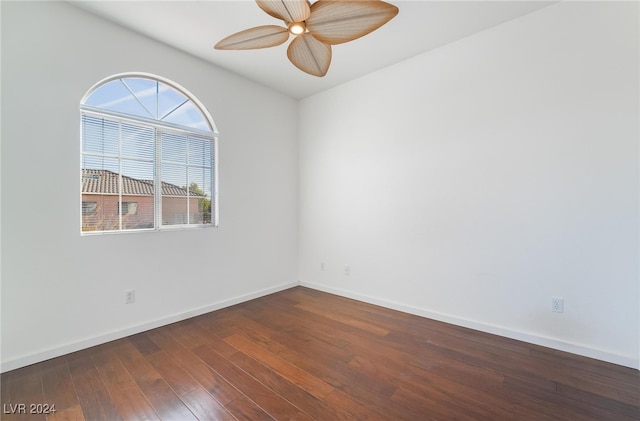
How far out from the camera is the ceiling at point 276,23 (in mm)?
2223

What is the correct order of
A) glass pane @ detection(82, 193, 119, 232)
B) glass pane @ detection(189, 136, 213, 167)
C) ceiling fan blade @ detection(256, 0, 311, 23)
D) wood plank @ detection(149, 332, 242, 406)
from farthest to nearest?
1. glass pane @ detection(189, 136, 213, 167)
2. glass pane @ detection(82, 193, 119, 232)
3. wood plank @ detection(149, 332, 242, 406)
4. ceiling fan blade @ detection(256, 0, 311, 23)

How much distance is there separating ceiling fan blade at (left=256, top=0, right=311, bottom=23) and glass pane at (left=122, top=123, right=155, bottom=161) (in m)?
1.88

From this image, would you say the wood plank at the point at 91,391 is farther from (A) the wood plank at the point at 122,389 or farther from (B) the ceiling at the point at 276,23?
(B) the ceiling at the point at 276,23

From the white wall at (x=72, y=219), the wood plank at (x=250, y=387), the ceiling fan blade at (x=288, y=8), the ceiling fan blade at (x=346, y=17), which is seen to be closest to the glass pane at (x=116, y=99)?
the white wall at (x=72, y=219)

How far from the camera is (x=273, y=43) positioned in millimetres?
1961

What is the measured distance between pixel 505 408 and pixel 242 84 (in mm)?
3981

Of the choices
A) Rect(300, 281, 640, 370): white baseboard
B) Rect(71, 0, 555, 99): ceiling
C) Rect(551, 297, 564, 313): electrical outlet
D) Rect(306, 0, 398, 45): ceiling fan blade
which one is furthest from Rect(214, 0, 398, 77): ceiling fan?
Rect(300, 281, 640, 370): white baseboard

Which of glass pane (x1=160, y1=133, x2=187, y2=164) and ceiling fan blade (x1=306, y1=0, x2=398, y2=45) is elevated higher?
ceiling fan blade (x1=306, y1=0, x2=398, y2=45)

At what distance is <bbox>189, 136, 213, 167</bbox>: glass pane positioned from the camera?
3072 mm

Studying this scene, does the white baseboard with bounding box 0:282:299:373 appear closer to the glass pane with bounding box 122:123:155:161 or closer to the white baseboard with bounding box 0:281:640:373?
the white baseboard with bounding box 0:281:640:373

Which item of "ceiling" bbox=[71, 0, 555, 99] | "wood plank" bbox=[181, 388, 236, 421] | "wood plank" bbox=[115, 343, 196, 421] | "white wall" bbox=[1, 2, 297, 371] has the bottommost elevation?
"wood plank" bbox=[181, 388, 236, 421]

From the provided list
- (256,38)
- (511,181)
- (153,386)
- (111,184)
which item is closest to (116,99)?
(111,184)

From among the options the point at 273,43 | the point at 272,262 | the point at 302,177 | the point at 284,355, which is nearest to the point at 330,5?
the point at 273,43

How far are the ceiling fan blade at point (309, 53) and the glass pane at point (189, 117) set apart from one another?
5.00 feet
